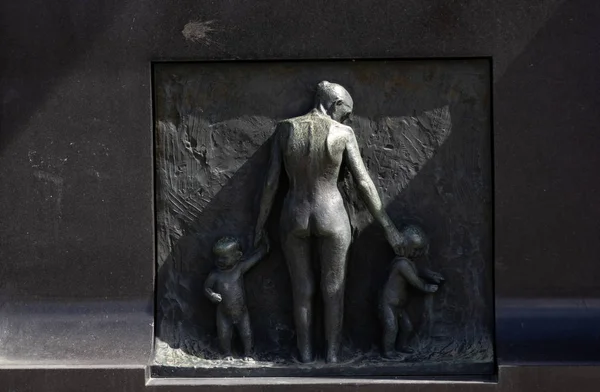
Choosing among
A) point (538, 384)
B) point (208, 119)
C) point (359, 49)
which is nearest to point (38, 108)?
point (208, 119)

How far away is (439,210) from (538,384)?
1.20 metres

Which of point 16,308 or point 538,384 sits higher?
point 16,308

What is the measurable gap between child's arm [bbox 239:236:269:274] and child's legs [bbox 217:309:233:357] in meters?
0.30

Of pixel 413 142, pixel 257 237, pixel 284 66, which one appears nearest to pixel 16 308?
pixel 257 237

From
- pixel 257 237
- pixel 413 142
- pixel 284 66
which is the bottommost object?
pixel 257 237

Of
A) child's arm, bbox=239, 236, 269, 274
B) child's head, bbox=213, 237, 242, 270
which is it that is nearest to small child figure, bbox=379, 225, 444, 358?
child's arm, bbox=239, 236, 269, 274

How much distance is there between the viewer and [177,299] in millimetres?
7016

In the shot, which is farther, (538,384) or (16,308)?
(16,308)

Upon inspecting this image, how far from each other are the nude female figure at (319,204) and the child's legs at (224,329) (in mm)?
419

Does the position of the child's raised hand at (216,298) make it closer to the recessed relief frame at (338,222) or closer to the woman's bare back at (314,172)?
the recessed relief frame at (338,222)

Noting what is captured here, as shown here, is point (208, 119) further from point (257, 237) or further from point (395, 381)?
point (395, 381)

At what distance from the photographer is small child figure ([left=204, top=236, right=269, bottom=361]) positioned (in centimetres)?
684

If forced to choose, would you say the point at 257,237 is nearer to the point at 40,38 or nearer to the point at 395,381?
the point at 395,381

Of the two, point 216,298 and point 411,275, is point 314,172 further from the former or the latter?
point 216,298
